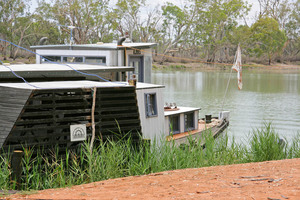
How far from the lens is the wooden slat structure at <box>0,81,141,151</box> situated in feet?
19.7

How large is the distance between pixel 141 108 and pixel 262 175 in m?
4.71

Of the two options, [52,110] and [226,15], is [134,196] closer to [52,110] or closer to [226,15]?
[52,110]

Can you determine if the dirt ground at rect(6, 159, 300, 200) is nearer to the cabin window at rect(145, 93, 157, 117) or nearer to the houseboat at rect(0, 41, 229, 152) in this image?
the houseboat at rect(0, 41, 229, 152)

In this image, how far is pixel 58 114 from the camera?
20.5 ft

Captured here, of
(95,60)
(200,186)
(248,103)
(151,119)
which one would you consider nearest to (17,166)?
(200,186)

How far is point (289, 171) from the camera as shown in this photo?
5.00 m

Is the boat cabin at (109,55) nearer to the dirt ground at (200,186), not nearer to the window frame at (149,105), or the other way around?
the window frame at (149,105)

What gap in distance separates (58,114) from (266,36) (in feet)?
172

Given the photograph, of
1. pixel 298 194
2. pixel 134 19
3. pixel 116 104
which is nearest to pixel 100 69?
pixel 116 104

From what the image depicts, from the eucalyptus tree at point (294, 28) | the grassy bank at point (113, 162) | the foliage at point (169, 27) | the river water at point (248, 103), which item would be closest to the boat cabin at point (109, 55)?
the river water at point (248, 103)

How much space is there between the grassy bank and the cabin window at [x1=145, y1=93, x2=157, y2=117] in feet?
8.02

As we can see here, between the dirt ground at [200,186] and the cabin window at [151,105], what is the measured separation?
4.21m

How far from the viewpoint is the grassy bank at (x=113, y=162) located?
546 centimetres

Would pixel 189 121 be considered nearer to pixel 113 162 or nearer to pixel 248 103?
pixel 113 162
